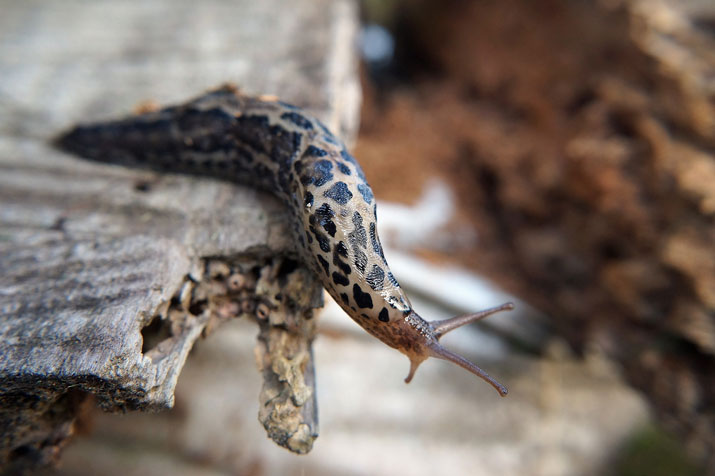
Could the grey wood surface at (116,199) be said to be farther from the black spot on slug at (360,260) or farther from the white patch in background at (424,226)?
the white patch in background at (424,226)

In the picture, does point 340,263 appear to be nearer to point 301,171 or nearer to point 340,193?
point 340,193

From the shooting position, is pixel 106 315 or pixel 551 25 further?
pixel 551 25

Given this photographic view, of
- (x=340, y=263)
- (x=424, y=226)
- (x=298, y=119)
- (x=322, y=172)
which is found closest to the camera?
(x=340, y=263)

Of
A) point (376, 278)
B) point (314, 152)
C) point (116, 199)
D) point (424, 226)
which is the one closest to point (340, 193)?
point (314, 152)

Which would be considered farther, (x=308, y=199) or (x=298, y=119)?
(x=298, y=119)

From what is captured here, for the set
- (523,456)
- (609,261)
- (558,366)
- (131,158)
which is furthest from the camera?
(558,366)

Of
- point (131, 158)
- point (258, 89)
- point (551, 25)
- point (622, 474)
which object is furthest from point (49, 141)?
point (622, 474)

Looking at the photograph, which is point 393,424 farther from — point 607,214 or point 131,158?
point 131,158
